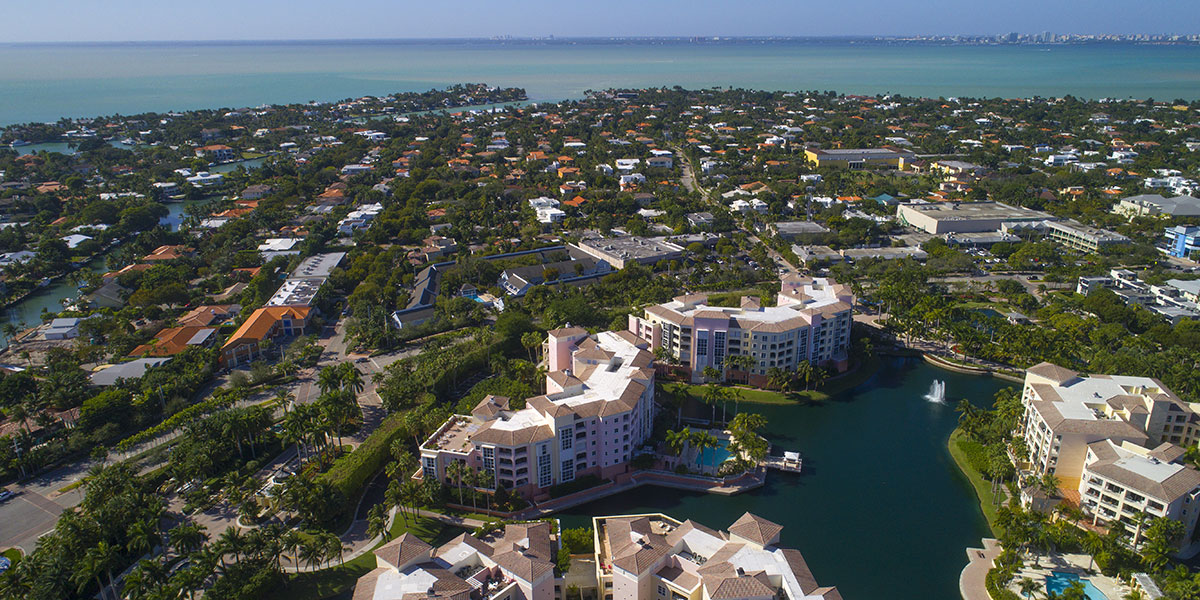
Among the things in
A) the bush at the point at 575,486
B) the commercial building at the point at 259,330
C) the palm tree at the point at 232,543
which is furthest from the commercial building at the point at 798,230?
the palm tree at the point at 232,543

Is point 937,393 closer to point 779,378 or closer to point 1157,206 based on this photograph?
point 779,378

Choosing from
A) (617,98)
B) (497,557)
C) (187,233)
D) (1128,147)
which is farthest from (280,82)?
(497,557)

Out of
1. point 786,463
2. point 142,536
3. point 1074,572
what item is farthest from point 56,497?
point 1074,572

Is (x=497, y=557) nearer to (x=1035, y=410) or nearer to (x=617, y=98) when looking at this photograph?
(x=1035, y=410)

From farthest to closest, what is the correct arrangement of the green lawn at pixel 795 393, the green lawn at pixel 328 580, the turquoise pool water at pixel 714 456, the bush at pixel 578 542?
the green lawn at pixel 795 393 < the turquoise pool water at pixel 714 456 < the bush at pixel 578 542 < the green lawn at pixel 328 580

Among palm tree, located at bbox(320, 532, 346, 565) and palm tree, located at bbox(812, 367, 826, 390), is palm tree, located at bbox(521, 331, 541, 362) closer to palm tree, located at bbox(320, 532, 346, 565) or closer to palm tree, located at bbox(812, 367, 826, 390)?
palm tree, located at bbox(812, 367, 826, 390)

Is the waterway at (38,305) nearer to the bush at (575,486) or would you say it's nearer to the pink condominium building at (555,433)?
the pink condominium building at (555,433)
